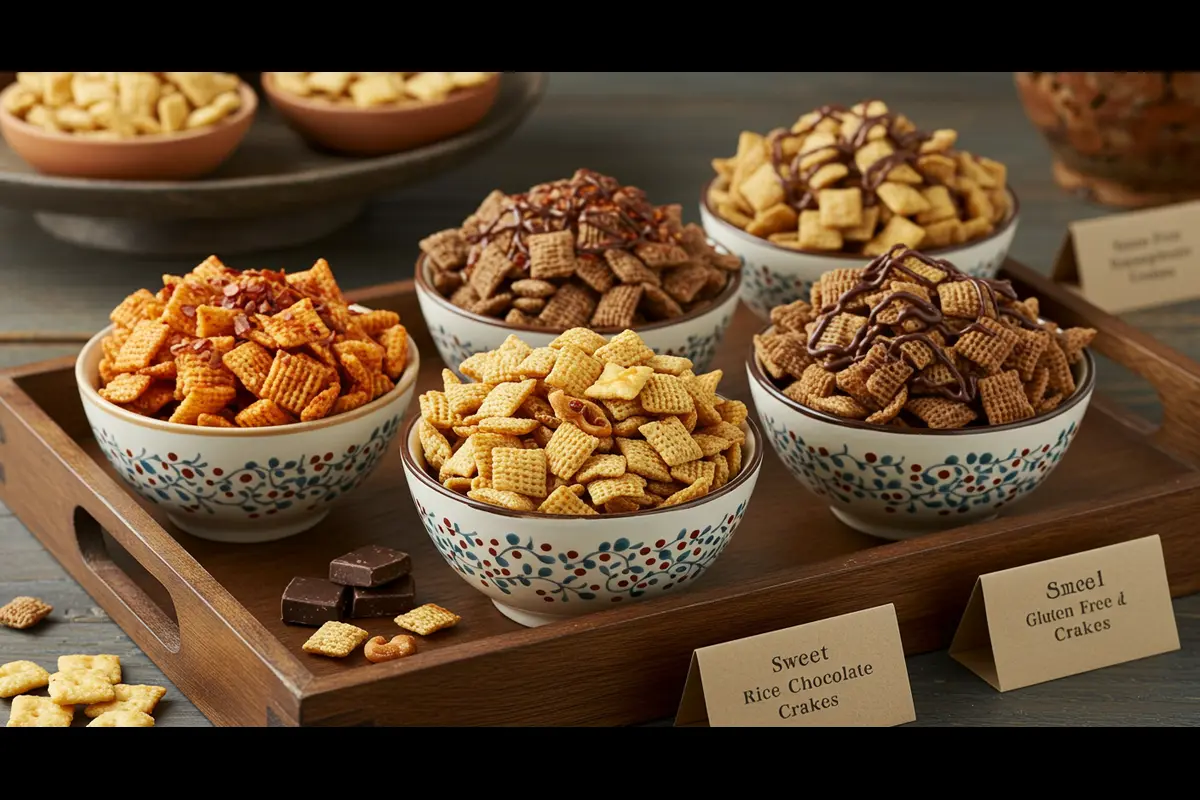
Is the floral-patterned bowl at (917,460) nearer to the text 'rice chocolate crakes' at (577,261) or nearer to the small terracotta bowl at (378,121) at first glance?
the text 'rice chocolate crakes' at (577,261)

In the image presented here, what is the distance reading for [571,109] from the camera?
3006 millimetres

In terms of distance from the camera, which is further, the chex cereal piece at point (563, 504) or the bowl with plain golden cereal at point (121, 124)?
the bowl with plain golden cereal at point (121, 124)

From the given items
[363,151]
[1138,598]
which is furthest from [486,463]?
[363,151]

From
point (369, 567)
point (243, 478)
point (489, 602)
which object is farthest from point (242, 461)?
point (489, 602)

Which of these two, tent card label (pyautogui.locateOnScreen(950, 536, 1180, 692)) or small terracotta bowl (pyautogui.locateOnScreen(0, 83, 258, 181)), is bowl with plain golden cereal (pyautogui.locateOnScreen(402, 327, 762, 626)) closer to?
tent card label (pyautogui.locateOnScreen(950, 536, 1180, 692))

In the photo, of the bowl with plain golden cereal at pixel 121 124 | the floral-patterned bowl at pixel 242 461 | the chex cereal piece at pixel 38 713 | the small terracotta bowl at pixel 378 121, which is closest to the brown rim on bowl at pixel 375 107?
the small terracotta bowl at pixel 378 121

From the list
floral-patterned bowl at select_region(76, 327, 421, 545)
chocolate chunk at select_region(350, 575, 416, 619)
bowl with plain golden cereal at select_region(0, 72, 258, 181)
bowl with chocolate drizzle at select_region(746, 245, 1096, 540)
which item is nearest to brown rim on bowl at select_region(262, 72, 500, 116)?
bowl with plain golden cereal at select_region(0, 72, 258, 181)

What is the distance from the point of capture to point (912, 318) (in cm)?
143

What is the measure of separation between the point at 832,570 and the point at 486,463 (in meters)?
0.30

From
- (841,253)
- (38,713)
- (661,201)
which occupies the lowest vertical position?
(661,201)

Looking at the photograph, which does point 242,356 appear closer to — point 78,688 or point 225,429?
point 225,429

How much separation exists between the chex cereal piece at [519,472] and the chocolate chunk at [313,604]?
0.65ft

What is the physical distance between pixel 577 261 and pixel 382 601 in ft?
1.38

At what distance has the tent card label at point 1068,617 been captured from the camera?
53.9 inches
